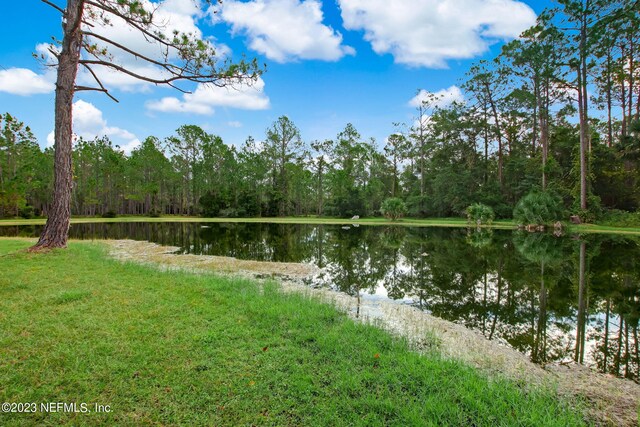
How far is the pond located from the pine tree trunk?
496cm

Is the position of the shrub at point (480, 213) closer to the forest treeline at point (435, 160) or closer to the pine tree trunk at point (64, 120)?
the forest treeline at point (435, 160)

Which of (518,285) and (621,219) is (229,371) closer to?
(518,285)

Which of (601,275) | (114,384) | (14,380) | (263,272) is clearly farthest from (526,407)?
(601,275)

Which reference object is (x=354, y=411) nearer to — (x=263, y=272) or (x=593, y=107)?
(x=263, y=272)

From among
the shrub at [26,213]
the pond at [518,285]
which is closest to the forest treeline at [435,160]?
the shrub at [26,213]

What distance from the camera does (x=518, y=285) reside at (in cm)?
801

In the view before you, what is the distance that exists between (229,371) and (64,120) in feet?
31.0

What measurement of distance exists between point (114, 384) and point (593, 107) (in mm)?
43686

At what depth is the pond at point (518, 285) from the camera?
462cm

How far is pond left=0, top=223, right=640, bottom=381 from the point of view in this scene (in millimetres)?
4625

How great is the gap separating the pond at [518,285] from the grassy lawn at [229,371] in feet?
6.59

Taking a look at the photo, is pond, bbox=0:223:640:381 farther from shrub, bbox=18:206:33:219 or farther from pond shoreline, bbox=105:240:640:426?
shrub, bbox=18:206:33:219

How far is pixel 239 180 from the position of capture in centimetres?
4466

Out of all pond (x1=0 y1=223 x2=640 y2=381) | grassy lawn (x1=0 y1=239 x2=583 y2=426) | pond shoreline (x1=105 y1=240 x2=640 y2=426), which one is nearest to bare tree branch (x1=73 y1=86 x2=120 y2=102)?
grassy lawn (x1=0 y1=239 x2=583 y2=426)
